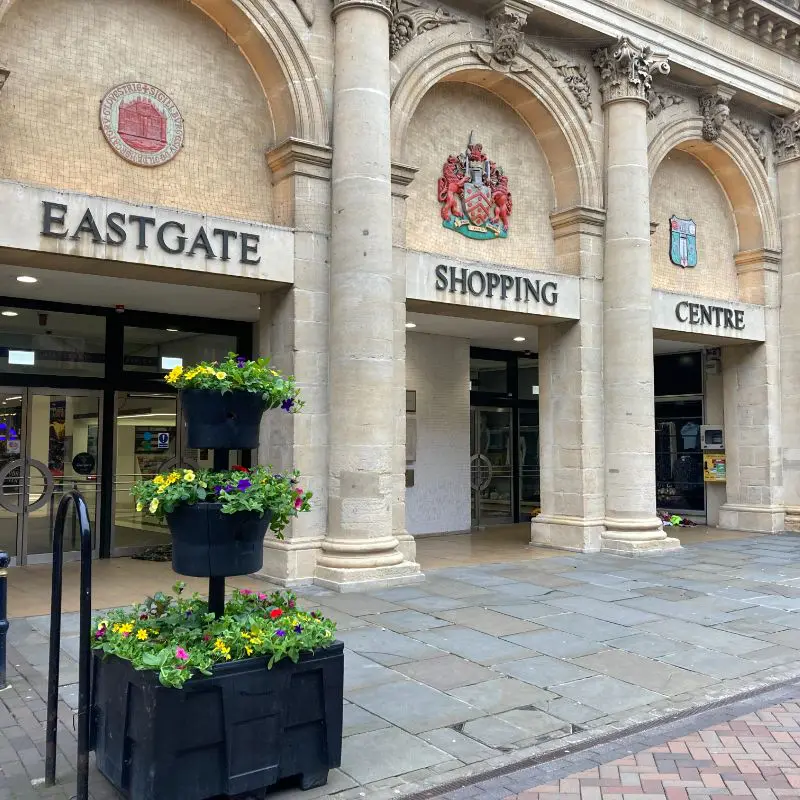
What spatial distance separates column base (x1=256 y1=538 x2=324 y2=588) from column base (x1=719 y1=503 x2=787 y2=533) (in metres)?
9.62

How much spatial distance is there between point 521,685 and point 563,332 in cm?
773

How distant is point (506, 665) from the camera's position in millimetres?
6199

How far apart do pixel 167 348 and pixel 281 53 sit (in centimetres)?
486

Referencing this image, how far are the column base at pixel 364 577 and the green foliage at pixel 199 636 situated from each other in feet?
15.3

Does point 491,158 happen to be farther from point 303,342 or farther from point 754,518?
point 754,518

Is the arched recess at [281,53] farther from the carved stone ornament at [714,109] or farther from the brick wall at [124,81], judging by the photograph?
the carved stone ornament at [714,109]

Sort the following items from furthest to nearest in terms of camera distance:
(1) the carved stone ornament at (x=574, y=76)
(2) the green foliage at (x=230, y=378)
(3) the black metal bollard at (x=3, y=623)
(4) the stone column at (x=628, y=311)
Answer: (1) the carved stone ornament at (x=574, y=76) < (4) the stone column at (x=628, y=311) < (3) the black metal bollard at (x=3, y=623) < (2) the green foliage at (x=230, y=378)

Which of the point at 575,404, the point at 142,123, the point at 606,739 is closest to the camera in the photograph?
the point at 606,739

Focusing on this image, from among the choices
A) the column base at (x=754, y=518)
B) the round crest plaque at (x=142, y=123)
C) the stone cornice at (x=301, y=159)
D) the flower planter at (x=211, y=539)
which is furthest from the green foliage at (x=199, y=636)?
the column base at (x=754, y=518)

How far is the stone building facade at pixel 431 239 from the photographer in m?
9.02

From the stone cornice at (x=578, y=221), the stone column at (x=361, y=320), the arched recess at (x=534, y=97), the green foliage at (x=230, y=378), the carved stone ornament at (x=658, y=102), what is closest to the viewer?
the green foliage at (x=230, y=378)

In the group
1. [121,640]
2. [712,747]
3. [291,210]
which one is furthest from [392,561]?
[121,640]

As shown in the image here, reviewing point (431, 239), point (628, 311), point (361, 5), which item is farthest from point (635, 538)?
point (361, 5)

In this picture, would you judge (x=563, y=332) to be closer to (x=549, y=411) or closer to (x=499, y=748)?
(x=549, y=411)
